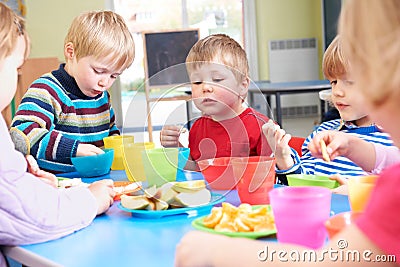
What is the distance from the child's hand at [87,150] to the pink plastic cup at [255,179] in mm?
608

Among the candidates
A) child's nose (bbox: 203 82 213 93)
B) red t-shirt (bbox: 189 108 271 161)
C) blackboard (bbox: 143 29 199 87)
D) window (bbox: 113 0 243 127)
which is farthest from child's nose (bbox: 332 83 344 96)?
window (bbox: 113 0 243 127)

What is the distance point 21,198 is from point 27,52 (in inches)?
13.2

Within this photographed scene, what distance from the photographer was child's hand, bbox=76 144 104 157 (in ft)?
5.21

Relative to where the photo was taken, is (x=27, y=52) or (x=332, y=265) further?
(x=27, y=52)

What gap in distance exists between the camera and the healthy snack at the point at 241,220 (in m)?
0.86

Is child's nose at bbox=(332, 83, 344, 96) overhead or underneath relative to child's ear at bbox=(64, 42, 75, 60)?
underneath

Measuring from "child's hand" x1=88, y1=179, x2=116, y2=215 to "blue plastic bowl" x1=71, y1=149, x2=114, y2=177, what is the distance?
333 mm

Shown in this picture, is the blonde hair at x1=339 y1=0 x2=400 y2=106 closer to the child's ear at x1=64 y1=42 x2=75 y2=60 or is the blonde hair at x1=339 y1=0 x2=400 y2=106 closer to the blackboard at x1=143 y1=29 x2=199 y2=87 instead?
the child's ear at x1=64 y1=42 x2=75 y2=60

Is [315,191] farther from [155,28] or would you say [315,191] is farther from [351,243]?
[155,28]

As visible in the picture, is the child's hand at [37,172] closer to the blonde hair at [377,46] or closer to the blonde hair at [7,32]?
the blonde hair at [7,32]

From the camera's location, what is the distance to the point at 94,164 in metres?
1.54

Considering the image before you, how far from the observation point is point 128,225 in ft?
3.38

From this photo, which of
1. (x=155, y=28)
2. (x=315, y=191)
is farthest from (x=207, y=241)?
(x=155, y=28)

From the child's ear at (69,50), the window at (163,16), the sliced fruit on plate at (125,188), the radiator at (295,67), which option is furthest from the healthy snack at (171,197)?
the radiator at (295,67)
